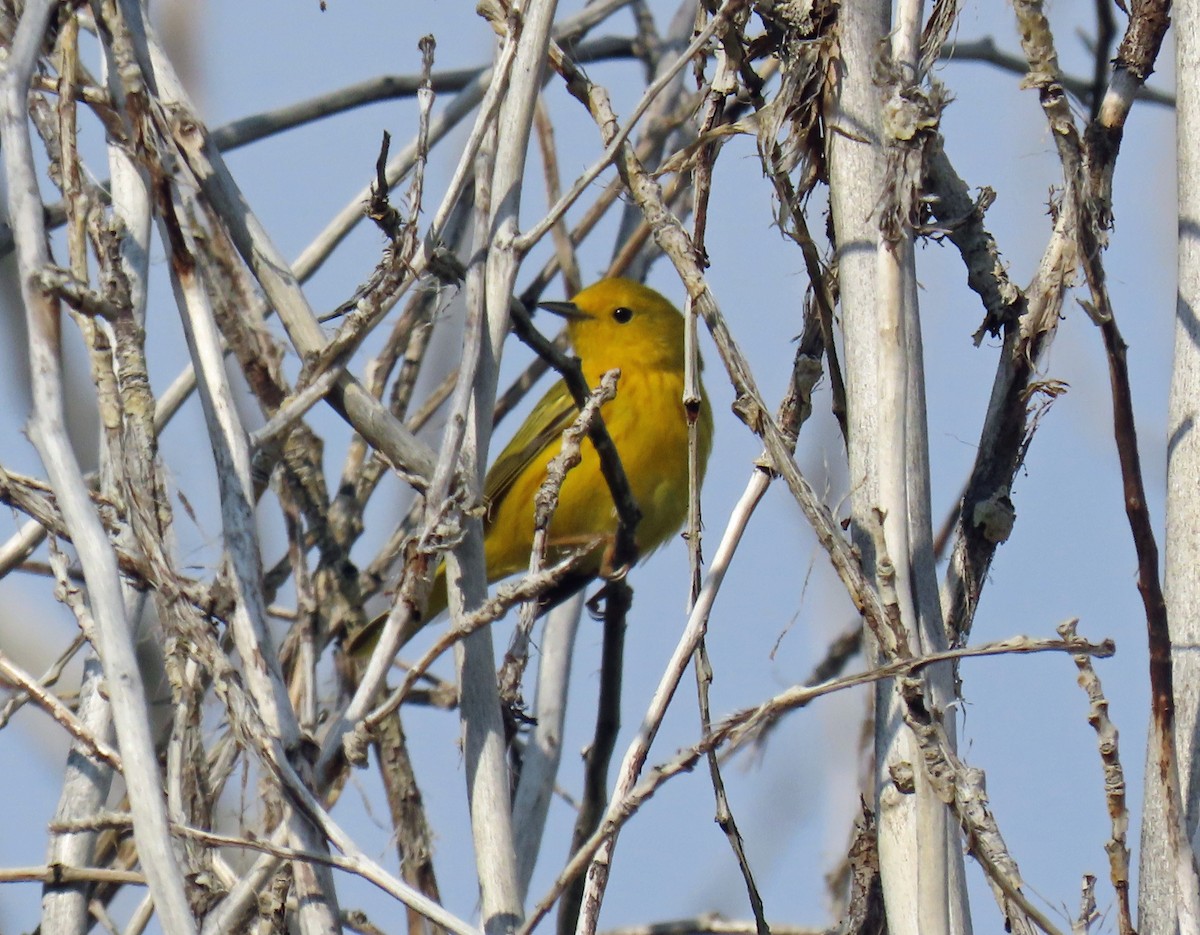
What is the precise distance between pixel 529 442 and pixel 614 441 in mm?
542

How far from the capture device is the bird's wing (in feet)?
18.3

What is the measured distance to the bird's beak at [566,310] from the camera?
5841 mm

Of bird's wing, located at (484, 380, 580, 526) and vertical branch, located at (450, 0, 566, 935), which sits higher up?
bird's wing, located at (484, 380, 580, 526)

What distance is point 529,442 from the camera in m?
5.61

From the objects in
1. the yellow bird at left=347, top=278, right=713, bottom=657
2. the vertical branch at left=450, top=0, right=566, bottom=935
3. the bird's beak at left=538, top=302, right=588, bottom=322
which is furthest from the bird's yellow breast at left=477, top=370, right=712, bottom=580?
the vertical branch at left=450, top=0, right=566, bottom=935

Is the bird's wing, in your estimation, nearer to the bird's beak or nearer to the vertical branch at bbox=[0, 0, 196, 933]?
the bird's beak

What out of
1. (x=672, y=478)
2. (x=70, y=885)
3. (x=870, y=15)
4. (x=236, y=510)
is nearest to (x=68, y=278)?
(x=236, y=510)

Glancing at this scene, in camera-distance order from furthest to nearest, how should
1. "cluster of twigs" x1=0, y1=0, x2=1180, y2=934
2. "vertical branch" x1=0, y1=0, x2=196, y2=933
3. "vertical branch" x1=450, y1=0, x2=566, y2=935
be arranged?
1. "vertical branch" x1=450, y1=0, x2=566, y2=935
2. "cluster of twigs" x1=0, y1=0, x2=1180, y2=934
3. "vertical branch" x1=0, y1=0, x2=196, y2=933

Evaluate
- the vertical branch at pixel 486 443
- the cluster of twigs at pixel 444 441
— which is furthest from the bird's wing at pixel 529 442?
the vertical branch at pixel 486 443

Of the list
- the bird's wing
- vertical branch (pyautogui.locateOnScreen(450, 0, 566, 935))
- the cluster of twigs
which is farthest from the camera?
the bird's wing

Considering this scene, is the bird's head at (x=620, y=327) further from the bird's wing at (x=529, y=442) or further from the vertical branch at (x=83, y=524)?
the vertical branch at (x=83, y=524)

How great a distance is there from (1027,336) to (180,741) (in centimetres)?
142

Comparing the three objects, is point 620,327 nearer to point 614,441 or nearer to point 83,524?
point 614,441

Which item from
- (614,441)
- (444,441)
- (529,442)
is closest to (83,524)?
(444,441)
